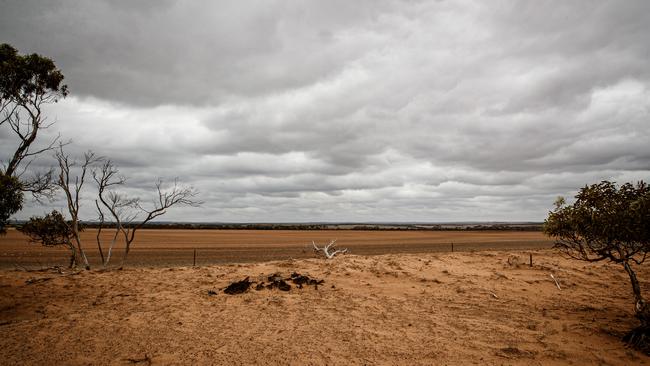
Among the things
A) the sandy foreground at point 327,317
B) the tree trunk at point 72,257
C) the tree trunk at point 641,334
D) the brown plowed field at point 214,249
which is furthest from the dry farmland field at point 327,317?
the brown plowed field at point 214,249

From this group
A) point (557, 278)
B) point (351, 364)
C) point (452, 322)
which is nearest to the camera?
point (351, 364)

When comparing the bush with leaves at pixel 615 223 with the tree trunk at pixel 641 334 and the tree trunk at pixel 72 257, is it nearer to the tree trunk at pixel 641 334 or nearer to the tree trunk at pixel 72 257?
the tree trunk at pixel 641 334

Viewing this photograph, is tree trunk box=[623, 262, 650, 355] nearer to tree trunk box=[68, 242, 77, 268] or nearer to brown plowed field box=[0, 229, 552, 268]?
tree trunk box=[68, 242, 77, 268]

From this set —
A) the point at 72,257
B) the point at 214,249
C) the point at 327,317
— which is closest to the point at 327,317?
the point at 327,317

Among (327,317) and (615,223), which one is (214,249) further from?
(615,223)

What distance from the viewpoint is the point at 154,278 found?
46.5 ft

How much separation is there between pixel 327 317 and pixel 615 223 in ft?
23.5

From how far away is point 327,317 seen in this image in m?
9.81

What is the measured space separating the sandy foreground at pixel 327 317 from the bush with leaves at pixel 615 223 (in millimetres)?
873

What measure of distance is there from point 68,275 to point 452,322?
45.7 feet

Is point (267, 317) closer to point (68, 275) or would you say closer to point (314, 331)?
point (314, 331)

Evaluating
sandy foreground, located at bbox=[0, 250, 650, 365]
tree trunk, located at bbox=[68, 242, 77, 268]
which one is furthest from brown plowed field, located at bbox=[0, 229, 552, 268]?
sandy foreground, located at bbox=[0, 250, 650, 365]

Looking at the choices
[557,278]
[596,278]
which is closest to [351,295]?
[557,278]

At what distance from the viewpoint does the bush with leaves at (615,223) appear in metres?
7.39
